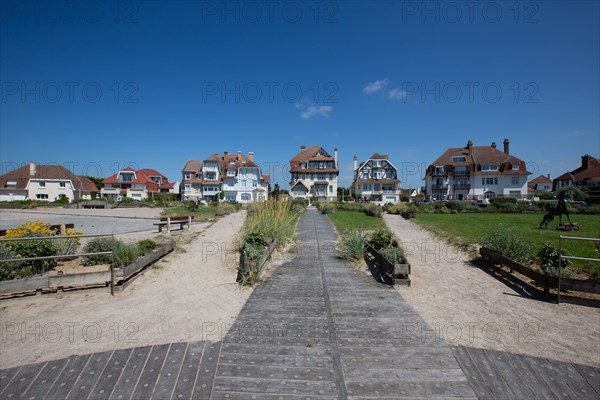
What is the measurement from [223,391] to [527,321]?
233 inches

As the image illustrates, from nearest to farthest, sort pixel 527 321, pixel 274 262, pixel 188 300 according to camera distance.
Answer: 1. pixel 527 321
2. pixel 188 300
3. pixel 274 262

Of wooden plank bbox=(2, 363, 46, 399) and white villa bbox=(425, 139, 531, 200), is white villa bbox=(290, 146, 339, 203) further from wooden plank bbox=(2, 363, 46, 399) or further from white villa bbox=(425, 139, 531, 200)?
wooden plank bbox=(2, 363, 46, 399)

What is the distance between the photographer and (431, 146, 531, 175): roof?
2119 inches

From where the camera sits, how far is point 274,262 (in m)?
9.86

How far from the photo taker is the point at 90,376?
12.8ft

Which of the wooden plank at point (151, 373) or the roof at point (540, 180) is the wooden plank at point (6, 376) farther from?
the roof at point (540, 180)

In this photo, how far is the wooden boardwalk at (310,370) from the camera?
140 inches

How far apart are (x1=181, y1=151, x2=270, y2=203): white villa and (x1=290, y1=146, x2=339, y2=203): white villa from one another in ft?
22.8

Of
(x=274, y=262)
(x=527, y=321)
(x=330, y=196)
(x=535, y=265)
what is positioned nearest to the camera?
(x=527, y=321)

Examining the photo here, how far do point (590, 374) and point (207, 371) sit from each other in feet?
17.6

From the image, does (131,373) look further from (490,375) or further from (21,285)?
(21,285)

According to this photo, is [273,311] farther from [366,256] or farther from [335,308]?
[366,256]

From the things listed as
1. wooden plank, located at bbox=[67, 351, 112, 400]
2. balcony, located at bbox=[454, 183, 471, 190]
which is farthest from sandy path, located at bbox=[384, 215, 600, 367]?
balcony, located at bbox=[454, 183, 471, 190]

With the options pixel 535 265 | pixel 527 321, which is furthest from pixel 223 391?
pixel 535 265
